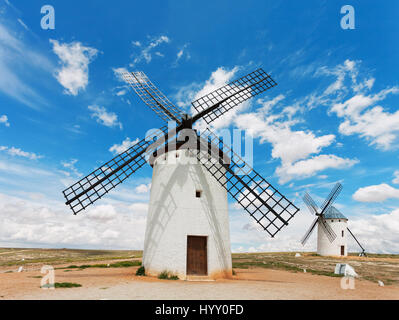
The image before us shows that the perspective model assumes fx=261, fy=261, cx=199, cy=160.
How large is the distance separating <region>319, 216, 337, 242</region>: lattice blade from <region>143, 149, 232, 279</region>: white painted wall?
99.5ft

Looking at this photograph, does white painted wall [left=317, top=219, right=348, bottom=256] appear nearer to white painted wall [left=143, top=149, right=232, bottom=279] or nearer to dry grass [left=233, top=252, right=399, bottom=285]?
dry grass [left=233, top=252, right=399, bottom=285]

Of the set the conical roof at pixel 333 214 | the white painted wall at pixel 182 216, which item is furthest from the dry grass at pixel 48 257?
the conical roof at pixel 333 214

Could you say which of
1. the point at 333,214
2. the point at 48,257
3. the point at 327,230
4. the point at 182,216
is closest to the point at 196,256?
the point at 182,216

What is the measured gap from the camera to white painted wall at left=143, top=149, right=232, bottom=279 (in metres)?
14.2

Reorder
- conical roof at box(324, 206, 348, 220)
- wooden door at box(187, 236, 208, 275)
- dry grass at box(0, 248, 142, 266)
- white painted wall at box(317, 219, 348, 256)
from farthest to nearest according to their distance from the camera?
1. conical roof at box(324, 206, 348, 220)
2. white painted wall at box(317, 219, 348, 256)
3. dry grass at box(0, 248, 142, 266)
4. wooden door at box(187, 236, 208, 275)

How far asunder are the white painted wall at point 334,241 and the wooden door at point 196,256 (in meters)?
32.2

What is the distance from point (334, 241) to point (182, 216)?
33789 mm

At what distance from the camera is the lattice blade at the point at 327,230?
128 ft

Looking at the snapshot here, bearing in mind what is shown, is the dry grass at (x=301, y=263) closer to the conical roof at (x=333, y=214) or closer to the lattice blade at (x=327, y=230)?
the lattice blade at (x=327, y=230)

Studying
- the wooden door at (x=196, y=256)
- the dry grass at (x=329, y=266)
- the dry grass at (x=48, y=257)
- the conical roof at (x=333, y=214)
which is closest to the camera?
the wooden door at (x=196, y=256)

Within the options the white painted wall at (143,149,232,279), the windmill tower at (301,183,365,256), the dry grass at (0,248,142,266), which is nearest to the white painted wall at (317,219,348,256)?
the windmill tower at (301,183,365,256)
